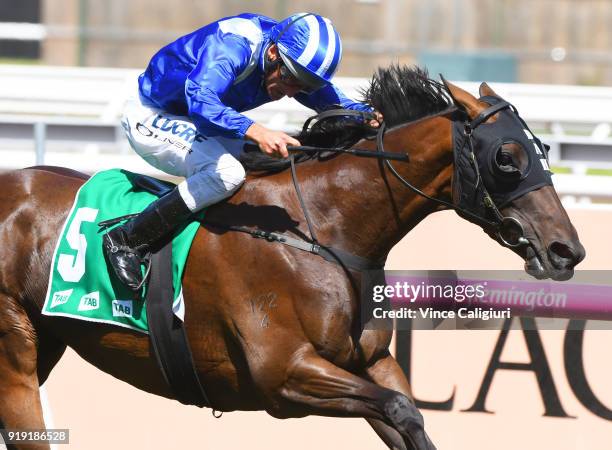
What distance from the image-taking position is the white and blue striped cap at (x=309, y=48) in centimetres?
404

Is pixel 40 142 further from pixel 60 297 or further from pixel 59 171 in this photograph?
pixel 60 297

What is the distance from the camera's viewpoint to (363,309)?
409 cm

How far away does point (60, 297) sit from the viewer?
441 cm

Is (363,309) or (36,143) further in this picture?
(36,143)

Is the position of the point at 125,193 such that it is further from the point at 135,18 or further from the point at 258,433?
the point at 135,18

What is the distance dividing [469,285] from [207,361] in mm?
1713

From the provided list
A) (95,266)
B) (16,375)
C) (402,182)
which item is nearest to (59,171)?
(95,266)

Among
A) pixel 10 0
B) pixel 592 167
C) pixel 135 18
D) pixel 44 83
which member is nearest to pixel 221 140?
pixel 592 167

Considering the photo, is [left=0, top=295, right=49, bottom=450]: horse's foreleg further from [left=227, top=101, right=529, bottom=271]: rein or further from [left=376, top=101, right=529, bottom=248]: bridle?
[left=376, top=101, right=529, bottom=248]: bridle

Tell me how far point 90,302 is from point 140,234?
0.38 m

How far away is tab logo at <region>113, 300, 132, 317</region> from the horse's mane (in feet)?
2.35

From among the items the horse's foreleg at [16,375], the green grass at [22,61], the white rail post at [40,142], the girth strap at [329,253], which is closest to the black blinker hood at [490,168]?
the girth strap at [329,253]

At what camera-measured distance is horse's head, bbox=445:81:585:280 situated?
379cm

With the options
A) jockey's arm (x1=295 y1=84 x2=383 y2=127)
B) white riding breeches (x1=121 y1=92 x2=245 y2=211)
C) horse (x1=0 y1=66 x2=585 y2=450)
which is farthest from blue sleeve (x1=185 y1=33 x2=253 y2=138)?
jockey's arm (x1=295 y1=84 x2=383 y2=127)
